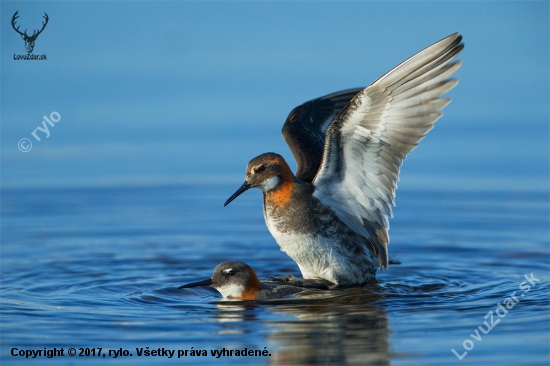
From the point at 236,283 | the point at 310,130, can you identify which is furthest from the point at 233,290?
the point at 310,130

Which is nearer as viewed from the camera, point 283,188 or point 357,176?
point 357,176

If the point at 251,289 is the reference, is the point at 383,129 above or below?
above

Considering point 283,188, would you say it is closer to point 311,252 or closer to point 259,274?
point 311,252

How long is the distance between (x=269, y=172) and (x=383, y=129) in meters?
1.66

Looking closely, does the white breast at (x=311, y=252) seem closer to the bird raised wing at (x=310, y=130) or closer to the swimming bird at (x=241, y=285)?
the swimming bird at (x=241, y=285)

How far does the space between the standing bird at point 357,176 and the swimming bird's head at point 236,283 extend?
653 millimetres

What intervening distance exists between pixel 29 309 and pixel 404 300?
4460 mm

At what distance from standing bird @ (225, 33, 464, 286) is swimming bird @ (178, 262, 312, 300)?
1.81 ft

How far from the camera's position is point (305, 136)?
13.6 metres

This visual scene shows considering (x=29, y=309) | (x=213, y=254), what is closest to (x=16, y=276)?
(x=29, y=309)

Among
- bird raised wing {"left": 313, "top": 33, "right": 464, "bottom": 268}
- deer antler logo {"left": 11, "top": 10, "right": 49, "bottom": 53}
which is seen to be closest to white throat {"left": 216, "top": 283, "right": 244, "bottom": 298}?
bird raised wing {"left": 313, "top": 33, "right": 464, "bottom": 268}

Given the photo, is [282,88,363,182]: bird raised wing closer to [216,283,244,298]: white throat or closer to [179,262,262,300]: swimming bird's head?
[179,262,262,300]: swimming bird's head

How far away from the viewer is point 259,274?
43.2ft

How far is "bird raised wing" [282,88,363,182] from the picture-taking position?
1307cm
